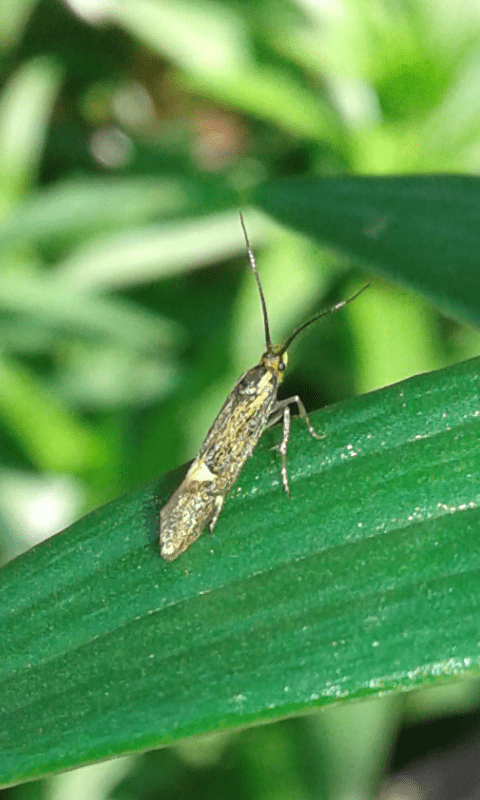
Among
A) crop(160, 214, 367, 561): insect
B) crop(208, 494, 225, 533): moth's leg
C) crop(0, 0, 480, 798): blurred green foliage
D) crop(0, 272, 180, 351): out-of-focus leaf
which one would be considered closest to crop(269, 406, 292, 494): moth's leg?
crop(160, 214, 367, 561): insect

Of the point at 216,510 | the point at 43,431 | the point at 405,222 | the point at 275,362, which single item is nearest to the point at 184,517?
the point at 216,510

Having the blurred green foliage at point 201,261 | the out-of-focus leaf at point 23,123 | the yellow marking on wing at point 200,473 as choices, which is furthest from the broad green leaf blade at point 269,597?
the out-of-focus leaf at point 23,123

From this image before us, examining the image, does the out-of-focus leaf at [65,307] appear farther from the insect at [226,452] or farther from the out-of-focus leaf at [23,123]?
the insect at [226,452]

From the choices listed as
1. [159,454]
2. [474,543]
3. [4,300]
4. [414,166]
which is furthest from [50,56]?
[474,543]

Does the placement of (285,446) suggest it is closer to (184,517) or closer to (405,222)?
(184,517)

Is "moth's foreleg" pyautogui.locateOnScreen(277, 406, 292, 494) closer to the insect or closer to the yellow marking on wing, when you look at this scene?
the insect
